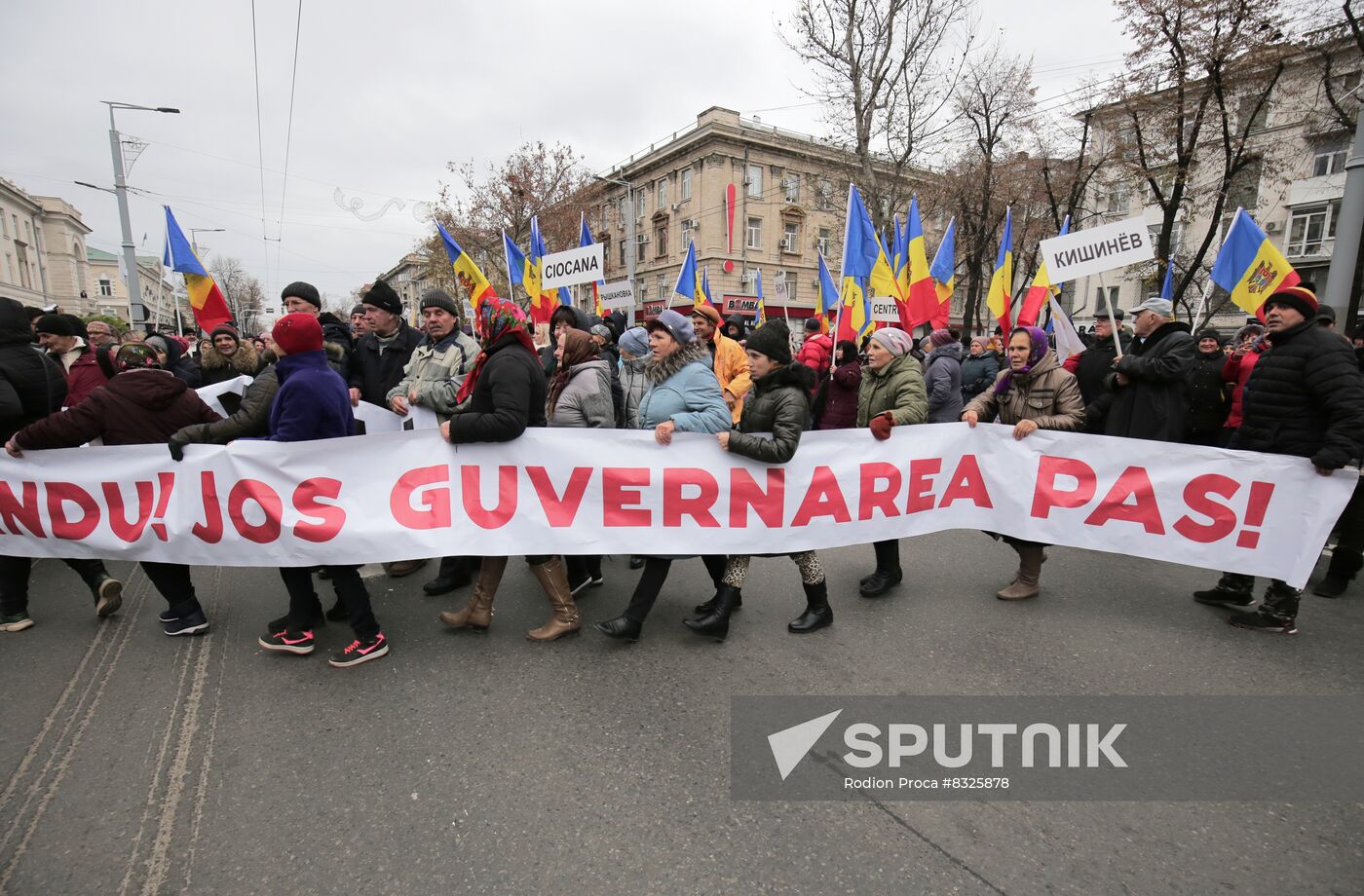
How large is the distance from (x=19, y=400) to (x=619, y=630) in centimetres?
395

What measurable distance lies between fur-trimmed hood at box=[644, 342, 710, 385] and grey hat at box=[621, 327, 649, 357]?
2.87ft

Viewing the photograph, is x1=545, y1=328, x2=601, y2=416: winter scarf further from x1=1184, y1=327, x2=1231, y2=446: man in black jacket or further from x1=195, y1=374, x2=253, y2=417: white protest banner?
x1=1184, y1=327, x2=1231, y2=446: man in black jacket

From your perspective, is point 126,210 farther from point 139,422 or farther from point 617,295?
point 139,422

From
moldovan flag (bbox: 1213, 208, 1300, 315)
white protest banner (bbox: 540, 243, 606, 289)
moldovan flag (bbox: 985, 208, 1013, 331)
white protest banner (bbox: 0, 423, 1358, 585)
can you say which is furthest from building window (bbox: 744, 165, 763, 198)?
white protest banner (bbox: 0, 423, 1358, 585)

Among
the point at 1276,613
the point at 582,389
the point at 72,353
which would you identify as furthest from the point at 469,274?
the point at 1276,613

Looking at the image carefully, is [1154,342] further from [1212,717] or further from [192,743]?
[192,743]

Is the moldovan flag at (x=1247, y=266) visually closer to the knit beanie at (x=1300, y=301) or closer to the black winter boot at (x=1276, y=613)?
the knit beanie at (x=1300, y=301)

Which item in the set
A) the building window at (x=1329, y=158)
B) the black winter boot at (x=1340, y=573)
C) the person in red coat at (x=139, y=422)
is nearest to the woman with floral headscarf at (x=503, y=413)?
the person in red coat at (x=139, y=422)

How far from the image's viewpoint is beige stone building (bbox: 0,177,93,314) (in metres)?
61.1

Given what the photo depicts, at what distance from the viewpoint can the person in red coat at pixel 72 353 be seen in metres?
4.89

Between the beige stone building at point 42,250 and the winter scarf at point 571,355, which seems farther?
the beige stone building at point 42,250

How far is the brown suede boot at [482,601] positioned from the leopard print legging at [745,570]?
1.33m

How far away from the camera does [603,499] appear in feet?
12.6

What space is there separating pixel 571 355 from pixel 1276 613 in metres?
4.56
